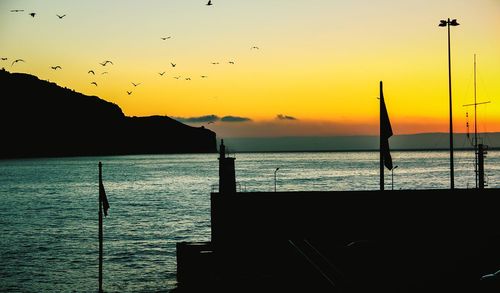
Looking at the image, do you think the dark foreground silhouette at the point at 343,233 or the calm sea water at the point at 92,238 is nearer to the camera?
the dark foreground silhouette at the point at 343,233

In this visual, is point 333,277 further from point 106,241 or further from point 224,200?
point 106,241

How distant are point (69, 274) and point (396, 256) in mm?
20717

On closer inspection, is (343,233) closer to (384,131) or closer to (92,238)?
(384,131)

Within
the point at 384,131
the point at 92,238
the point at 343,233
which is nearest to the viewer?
the point at 384,131

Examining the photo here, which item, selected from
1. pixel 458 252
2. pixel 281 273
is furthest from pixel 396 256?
pixel 281 273

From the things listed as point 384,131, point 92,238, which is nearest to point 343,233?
point 384,131

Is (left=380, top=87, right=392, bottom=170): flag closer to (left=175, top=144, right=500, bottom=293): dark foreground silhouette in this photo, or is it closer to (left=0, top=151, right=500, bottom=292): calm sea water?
(left=175, top=144, right=500, bottom=293): dark foreground silhouette

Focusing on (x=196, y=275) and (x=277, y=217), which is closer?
(x=196, y=275)

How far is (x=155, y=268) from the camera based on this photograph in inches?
1538

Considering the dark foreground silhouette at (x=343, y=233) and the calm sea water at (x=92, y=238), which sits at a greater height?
the dark foreground silhouette at (x=343, y=233)

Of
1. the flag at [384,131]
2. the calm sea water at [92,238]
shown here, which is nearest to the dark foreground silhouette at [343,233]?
the flag at [384,131]

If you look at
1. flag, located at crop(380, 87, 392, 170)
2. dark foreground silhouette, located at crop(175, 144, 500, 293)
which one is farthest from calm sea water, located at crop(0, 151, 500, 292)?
flag, located at crop(380, 87, 392, 170)

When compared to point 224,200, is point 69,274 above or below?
below

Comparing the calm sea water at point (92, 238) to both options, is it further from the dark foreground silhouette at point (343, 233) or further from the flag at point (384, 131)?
the flag at point (384, 131)
